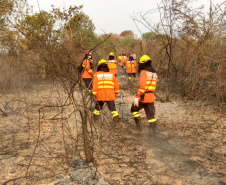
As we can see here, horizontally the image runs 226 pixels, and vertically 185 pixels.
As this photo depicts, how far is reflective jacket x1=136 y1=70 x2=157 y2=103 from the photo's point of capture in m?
3.54

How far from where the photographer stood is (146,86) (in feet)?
11.7

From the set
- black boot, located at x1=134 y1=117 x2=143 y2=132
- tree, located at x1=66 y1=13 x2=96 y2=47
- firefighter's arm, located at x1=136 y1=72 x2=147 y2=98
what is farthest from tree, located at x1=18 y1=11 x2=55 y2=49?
black boot, located at x1=134 y1=117 x2=143 y2=132

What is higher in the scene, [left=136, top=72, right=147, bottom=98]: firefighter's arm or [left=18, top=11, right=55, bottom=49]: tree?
[left=18, top=11, right=55, bottom=49]: tree

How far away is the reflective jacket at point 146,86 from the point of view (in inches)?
139

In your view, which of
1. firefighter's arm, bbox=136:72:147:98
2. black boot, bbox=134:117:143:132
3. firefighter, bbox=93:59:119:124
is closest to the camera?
firefighter's arm, bbox=136:72:147:98

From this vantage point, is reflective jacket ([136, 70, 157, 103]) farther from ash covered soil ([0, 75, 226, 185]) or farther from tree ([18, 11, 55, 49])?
tree ([18, 11, 55, 49])

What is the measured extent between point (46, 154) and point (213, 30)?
4.53 m

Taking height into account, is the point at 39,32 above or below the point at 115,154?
above

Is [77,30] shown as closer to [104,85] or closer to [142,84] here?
[104,85]

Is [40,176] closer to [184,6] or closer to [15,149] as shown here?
[15,149]

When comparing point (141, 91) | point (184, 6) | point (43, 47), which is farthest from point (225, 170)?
point (184, 6)

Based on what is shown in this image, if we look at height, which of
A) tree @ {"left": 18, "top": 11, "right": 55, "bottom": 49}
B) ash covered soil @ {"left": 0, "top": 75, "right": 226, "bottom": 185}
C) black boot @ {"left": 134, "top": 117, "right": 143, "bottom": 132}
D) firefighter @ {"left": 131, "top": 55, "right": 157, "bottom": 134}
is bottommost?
ash covered soil @ {"left": 0, "top": 75, "right": 226, "bottom": 185}

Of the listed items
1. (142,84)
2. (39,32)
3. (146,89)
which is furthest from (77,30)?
(146,89)

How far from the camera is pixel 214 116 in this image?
4.86 meters
